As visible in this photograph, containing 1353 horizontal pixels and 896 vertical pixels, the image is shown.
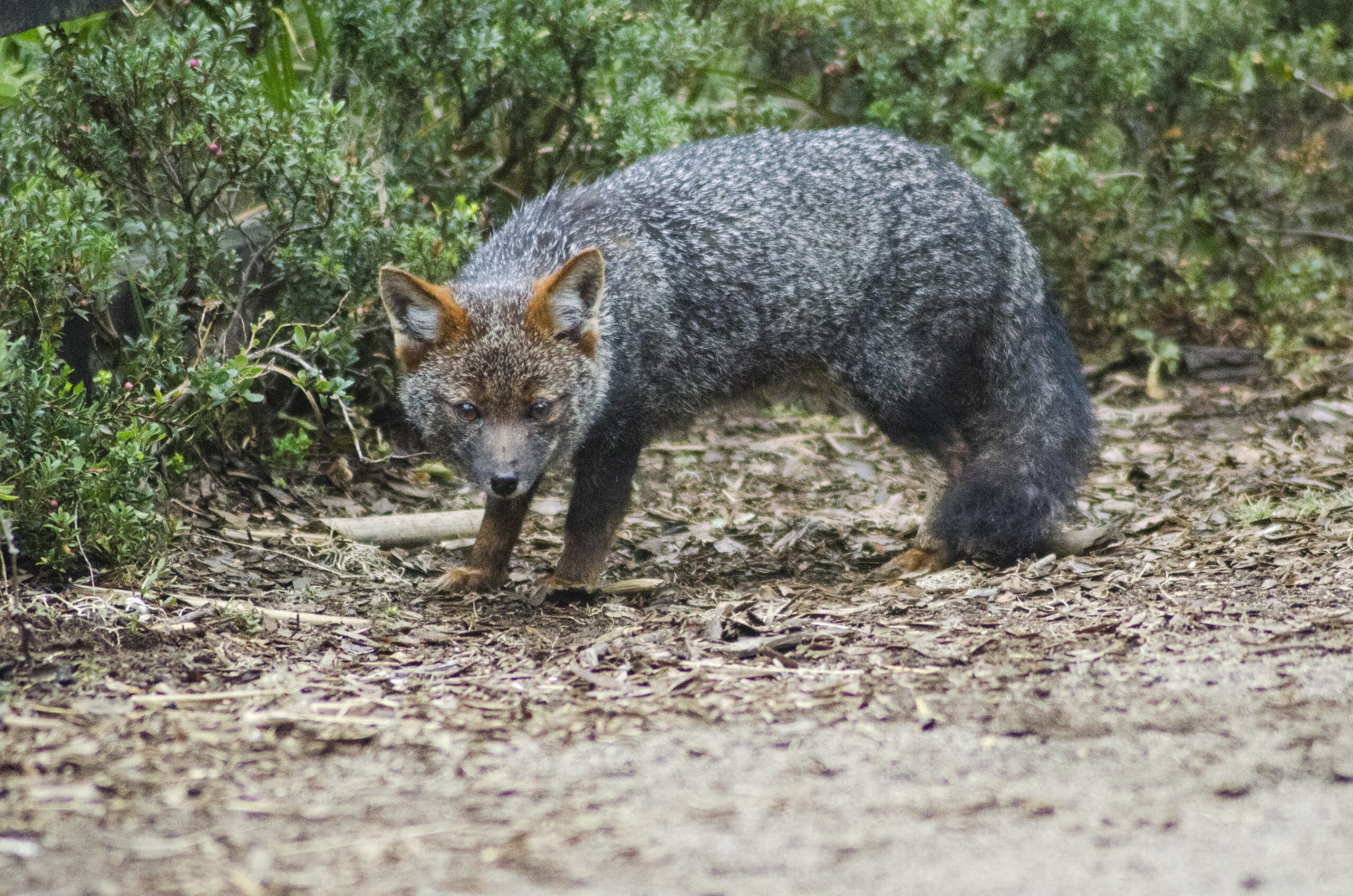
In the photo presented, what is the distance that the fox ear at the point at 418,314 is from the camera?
5031 mm

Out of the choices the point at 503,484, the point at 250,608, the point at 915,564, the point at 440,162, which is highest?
the point at 440,162

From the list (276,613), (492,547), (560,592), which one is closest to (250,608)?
(276,613)

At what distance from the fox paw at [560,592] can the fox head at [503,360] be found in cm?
47

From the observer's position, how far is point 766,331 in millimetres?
5895

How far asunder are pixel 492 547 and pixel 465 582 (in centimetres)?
19

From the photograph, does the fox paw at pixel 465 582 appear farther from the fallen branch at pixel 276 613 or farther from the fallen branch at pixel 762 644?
the fallen branch at pixel 762 644

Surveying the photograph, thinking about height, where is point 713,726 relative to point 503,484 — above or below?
below

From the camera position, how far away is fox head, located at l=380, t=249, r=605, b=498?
5102 mm

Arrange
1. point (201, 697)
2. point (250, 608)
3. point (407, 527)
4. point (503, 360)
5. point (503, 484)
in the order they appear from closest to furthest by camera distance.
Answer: point (201, 697), point (250, 608), point (503, 484), point (503, 360), point (407, 527)

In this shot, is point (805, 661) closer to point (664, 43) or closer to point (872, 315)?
point (872, 315)

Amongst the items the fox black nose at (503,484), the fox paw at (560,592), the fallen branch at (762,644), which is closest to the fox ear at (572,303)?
the fox black nose at (503,484)

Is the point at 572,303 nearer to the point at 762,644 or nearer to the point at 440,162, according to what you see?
the point at 762,644

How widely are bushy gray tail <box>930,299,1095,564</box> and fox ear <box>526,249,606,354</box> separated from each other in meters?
1.79

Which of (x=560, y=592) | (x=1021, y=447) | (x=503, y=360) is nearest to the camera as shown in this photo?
(x=503, y=360)
